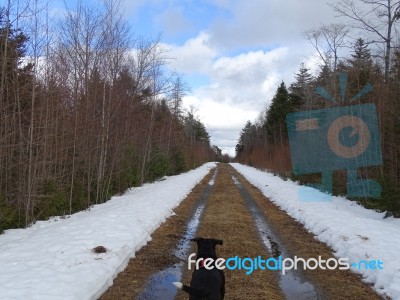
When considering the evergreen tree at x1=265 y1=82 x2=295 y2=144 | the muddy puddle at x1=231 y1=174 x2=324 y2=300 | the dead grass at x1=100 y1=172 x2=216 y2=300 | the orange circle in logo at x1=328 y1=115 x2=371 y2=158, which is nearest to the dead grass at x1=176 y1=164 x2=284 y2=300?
the muddy puddle at x1=231 y1=174 x2=324 y2=300

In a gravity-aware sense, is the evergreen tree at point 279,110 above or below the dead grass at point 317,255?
above

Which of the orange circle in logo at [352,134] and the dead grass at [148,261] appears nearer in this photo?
the dead grass at [148,261]

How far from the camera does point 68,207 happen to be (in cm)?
1309

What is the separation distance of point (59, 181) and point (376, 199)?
1094 cm

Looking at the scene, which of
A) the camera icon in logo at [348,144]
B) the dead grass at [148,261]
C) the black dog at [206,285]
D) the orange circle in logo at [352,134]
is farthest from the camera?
the orange circle in logo at [352,134]

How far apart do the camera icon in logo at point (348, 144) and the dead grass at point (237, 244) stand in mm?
4694

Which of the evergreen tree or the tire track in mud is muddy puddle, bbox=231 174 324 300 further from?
the evergreen tree

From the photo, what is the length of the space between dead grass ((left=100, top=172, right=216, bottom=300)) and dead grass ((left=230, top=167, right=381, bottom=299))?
2672mm

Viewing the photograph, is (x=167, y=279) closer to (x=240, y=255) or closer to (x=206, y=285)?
(x=240, y=255)

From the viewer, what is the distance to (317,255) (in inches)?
311

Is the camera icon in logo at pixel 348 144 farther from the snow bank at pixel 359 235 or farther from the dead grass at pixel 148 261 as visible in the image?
the dead grass at pixel 148 261

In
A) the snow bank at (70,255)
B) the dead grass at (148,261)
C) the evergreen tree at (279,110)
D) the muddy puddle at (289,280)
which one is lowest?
the muddy puddle at (289,280)

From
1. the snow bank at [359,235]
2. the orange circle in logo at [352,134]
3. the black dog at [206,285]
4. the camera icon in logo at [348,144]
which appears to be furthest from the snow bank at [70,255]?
the orange circle in logo at [352,134]

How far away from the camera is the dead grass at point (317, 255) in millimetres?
5844
